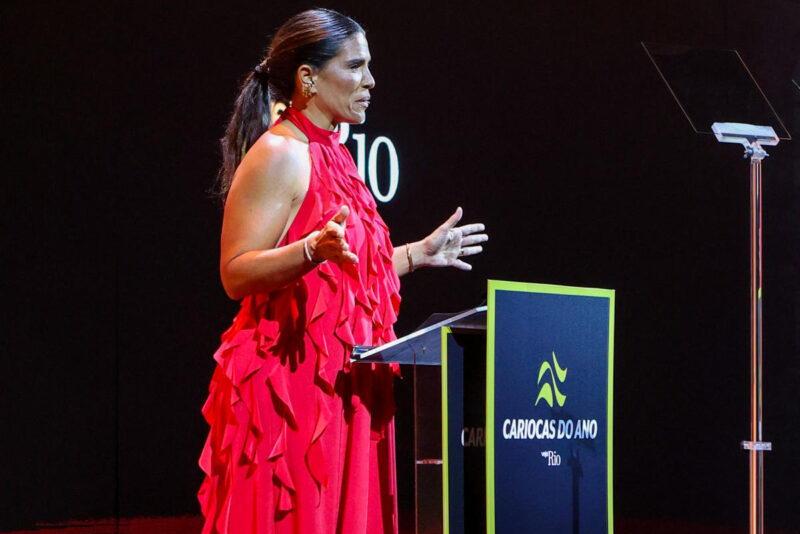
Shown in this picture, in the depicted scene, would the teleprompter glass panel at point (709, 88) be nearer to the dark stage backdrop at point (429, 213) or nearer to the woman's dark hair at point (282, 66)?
the woman's dark hair at point (282, 66)

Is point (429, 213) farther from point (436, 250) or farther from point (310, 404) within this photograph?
point (310, 404)

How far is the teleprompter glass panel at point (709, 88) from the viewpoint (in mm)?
2639

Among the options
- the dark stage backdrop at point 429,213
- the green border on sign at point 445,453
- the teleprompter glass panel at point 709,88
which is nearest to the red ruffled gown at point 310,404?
the green border on sign at point 445,453

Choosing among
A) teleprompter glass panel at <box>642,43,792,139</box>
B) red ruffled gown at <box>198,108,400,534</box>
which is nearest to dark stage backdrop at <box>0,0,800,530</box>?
teleprompter glass panel at <box>642,43,792,139</box>

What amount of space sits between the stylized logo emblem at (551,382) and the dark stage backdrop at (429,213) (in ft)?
7.13

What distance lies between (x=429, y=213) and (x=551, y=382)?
2.45 m

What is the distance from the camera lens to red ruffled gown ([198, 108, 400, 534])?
5.57ft

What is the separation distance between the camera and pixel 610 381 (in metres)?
1.73

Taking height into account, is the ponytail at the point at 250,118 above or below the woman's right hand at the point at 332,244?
above

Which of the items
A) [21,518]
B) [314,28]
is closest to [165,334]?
[21,518]

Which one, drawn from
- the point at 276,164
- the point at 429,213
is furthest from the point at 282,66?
the point at 429,213

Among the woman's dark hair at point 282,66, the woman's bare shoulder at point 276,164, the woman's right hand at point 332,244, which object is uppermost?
the woman's dark hair at point 282,66

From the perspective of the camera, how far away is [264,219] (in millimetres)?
1737

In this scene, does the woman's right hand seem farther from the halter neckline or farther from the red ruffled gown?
the halter neckline
